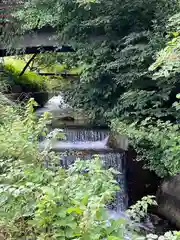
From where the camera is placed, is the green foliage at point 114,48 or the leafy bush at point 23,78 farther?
the leafy bush at point 23,78

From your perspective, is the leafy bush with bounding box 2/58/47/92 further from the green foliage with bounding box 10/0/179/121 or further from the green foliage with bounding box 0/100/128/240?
the green foliage with bounding box 0/100/128/240

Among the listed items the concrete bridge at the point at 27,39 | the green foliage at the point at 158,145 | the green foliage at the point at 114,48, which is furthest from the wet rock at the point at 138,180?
the concrete bridge at the point at 27,39

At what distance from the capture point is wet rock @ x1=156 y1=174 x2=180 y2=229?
5.98m

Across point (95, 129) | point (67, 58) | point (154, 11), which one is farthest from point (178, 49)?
point (67, 58)

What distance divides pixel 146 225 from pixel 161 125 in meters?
1.86

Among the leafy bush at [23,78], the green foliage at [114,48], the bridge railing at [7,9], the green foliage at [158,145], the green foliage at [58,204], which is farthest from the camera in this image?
the leafy bush at [23,78]

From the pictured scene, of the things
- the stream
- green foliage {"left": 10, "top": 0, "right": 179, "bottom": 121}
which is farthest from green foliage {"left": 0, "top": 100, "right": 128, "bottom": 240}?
green foliage {"left": 10, "top": 0, "right": 179, "bottom": 121}

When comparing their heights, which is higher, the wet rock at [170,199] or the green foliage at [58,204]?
the green foliage at [58,204]

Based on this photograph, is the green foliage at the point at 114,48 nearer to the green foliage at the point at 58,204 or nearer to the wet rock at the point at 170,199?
the wet rock at the point at 170,199

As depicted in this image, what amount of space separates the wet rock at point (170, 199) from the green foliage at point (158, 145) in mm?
226

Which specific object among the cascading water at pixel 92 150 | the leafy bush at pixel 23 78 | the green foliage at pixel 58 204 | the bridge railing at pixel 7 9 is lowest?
the cascading water at pixel 92 150

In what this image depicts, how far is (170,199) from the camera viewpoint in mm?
6176

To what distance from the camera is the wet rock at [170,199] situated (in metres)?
5.98

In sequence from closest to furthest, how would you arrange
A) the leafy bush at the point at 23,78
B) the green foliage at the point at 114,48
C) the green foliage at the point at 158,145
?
the green foliage at the point at 158,145 → the green foliage at the point at 114,48 → the leafy bush at the point at 23,78
